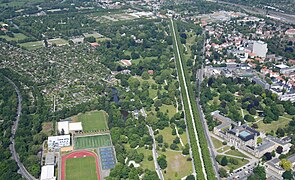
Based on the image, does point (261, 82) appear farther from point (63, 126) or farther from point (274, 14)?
point (274, 14)

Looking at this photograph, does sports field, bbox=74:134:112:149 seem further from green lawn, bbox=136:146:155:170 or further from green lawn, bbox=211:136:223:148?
green lawn, bbox=211:136:223:148

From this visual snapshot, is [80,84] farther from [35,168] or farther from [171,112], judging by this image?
[35,168]

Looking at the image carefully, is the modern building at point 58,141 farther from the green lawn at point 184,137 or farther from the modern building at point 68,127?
the green lawn at point 184,137

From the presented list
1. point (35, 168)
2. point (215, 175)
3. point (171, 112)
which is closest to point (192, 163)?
point (215, 175)

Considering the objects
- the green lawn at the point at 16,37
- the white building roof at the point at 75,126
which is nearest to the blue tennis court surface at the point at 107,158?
the white building roof at the point at 75,126

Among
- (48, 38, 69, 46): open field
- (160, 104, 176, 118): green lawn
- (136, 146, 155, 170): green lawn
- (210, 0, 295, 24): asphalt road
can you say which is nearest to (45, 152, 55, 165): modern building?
(136, 146, 155, 170): green lawn
